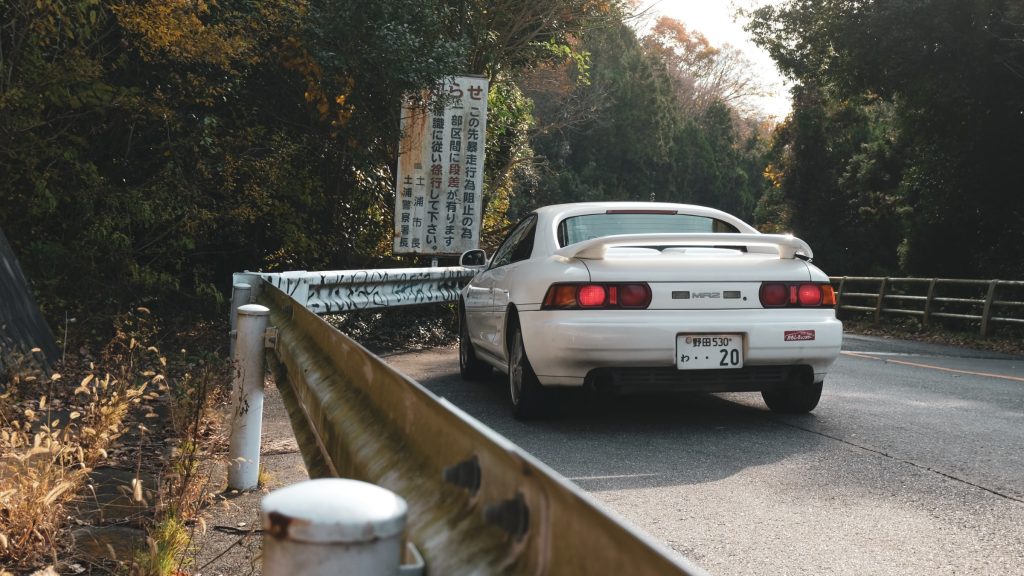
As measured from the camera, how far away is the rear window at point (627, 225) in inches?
296

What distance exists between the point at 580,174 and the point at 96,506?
168 ft

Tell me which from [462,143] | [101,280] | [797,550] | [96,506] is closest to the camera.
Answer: [797,550]

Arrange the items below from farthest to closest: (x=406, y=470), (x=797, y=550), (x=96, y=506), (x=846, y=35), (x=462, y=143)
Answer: (x=846, y=35), (x=462, y=143), (x=96, y=506), (x=797, y=550), (x=406, y=470)

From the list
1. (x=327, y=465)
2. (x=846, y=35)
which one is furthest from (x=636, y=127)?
(x=327, y=465)

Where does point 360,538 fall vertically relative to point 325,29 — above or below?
below

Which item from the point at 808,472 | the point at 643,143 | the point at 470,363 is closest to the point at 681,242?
the point at 808,472

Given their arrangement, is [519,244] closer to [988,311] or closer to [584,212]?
[584,212]

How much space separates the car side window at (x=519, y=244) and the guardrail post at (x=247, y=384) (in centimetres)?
318

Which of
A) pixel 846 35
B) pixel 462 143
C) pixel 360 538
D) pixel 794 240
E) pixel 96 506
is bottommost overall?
pixel 96 506

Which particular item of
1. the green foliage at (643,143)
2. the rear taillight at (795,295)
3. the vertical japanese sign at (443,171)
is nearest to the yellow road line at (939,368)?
the rear taillight at (795,295)

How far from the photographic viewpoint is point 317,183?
45.8 feet

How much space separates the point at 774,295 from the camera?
681cm

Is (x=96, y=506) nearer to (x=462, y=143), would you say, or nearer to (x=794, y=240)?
(x=794, y=240)

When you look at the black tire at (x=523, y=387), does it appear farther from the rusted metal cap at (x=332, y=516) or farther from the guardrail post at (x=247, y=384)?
the rusted metal cap at (x=332, y=516)
